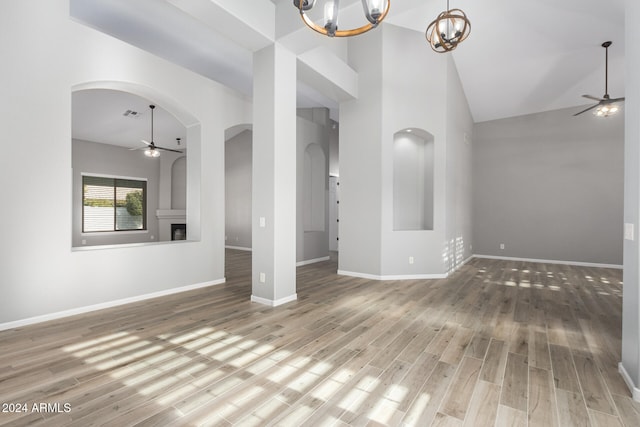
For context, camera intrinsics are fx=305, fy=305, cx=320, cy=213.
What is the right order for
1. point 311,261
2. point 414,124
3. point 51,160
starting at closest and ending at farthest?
point 51,160 → point 414,124 → point 311,261

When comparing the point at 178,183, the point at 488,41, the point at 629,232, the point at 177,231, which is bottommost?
the point at 177,231

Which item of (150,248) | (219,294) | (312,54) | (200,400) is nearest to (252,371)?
(200,400)

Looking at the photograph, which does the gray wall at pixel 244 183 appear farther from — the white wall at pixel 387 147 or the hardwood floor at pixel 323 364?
the hardwood floor at pixel 323 364

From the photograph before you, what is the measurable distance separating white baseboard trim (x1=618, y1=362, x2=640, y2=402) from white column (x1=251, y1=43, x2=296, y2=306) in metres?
3.20

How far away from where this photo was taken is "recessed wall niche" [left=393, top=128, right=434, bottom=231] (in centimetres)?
609

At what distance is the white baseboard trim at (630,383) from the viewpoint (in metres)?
1.93

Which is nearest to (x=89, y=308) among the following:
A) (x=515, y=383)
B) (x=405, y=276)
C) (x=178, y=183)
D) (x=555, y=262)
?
(x=515, y=383)

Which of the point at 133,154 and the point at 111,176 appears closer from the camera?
the point at 111,176

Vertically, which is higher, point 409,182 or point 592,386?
point 409,182

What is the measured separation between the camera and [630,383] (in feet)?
6.69

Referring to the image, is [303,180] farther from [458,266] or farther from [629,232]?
[629,232]

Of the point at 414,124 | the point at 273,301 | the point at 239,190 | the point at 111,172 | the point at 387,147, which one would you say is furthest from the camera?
the point at 239,190

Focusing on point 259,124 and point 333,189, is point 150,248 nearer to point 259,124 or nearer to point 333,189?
point 259,124

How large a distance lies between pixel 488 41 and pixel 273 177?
190 inches
